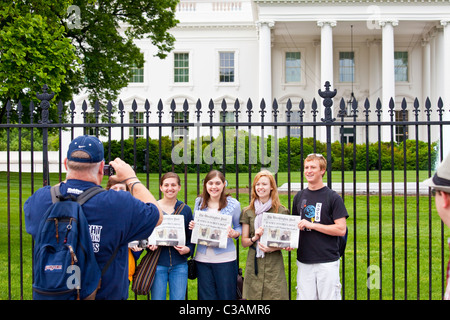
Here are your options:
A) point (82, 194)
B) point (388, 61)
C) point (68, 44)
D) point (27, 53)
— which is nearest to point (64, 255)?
point (82, 194)

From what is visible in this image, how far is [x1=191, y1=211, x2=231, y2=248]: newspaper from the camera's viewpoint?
471 cm

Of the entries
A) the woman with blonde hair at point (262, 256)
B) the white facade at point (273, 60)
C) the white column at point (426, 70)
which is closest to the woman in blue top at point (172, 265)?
the woman with blonde hair at point (262, 256)

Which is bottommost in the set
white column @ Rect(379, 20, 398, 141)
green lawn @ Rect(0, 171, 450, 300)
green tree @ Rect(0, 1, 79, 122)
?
green lawn @ Rect(0, 171, 450, 300)

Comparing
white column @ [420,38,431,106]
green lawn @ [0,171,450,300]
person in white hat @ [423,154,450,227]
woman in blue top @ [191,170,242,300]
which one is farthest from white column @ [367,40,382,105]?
person in white hat @ [423,154,450,227]

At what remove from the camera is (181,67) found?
35875 mm

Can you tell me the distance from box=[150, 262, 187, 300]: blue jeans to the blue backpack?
182 centimetres

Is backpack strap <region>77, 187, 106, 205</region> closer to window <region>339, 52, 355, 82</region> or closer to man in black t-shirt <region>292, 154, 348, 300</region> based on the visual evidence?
man in black t-shirt <region>292, 154, 348, 300</region>

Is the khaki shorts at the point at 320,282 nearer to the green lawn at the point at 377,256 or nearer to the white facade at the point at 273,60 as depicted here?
the green lawn at the point at 377,256

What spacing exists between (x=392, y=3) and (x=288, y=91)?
27.8 ft

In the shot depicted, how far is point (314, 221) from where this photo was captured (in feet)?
16.1

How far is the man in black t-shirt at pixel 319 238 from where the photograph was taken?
15.7 feet

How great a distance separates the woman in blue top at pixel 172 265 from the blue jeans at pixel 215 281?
Result: 17 cm

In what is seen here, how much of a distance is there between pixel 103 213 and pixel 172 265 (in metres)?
1.90

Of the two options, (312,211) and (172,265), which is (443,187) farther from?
(172,265)
